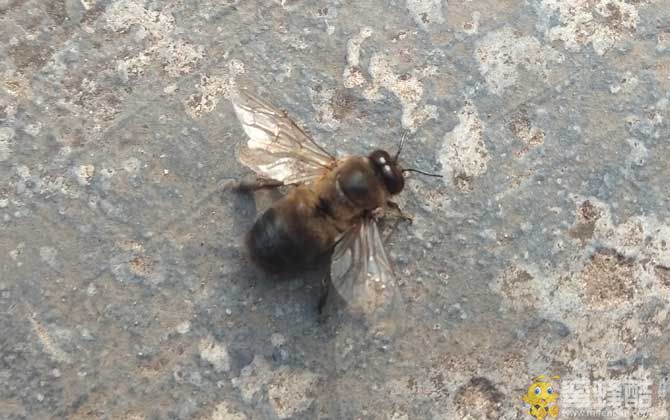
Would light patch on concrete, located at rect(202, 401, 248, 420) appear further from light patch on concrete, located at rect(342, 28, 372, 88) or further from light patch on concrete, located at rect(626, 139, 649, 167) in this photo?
light patch on concrete, located at rect(626, 139, 649, 167)

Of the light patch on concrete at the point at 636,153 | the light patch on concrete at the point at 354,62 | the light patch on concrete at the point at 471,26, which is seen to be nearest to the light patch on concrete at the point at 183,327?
the light patch on concrete at the point at 354,62

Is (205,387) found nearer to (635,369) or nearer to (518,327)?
(518,327)

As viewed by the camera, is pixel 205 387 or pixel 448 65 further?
pixel 448 65

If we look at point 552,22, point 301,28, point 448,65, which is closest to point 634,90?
point 552,22

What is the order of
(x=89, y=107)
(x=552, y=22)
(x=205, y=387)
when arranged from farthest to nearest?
(x=552, y=22) → (x=89, y=107) → (x=205, y=387)

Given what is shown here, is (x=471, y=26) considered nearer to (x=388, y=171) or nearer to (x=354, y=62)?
(x=354, y=62)

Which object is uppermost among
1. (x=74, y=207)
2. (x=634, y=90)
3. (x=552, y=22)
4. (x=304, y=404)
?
(x=552, y=22)
